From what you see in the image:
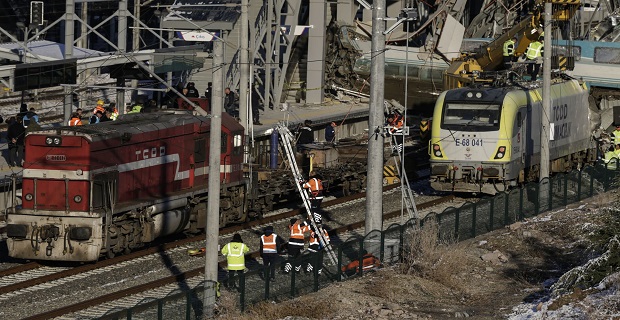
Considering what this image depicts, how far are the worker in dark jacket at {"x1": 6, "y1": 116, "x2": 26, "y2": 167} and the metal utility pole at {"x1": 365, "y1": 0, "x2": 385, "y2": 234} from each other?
1261cm

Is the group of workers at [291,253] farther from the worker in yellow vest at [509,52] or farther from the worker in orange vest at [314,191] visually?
the worker in yellow vest at [509,52]

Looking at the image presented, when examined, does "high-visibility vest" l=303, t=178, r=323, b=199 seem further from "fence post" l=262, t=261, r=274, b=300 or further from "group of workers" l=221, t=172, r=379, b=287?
"fence post" l=262, t=261, r=274, b=300

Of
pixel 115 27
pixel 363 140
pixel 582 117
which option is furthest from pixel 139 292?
pixel 115 27

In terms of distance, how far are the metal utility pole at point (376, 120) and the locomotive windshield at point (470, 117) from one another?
28.5 ft

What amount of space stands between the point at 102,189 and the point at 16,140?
8773 mm

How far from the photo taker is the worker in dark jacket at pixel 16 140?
35125 millimetres

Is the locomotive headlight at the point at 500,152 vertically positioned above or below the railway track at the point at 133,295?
above

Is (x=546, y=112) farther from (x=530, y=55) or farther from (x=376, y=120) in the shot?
(x=376, y=120)

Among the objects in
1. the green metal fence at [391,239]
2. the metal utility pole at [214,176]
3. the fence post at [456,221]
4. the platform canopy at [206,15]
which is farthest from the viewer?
the platform canopy at [206,15]

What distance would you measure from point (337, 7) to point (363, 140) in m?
16.2

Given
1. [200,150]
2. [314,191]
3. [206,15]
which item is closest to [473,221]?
[314,191]

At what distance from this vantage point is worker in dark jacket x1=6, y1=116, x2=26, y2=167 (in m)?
35.1

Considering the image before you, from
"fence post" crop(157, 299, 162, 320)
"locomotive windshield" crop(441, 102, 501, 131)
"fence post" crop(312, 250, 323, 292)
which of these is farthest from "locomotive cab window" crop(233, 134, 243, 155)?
"fence post" crop(157, 299, 162, 320)

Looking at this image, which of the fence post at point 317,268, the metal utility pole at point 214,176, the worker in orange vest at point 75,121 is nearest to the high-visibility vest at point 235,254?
the fence post at point 317,268
